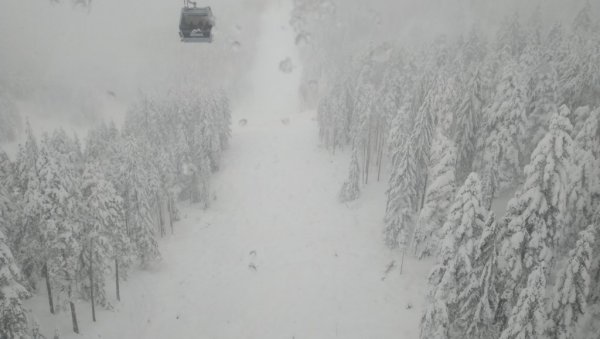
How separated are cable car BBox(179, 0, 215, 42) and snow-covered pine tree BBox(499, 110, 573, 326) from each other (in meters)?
14.3

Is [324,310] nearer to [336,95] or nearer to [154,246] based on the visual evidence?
[154,246]

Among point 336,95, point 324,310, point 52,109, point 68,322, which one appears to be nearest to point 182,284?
point 68,322

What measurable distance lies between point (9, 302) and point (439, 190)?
79.6 ft

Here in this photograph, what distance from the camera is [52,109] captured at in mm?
99625

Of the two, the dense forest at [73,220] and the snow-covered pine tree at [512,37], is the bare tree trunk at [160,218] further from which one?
the snow-covered pine tree at [512,37]

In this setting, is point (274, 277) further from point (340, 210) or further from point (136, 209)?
point (136, 209)

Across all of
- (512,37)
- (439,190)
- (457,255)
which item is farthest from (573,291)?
(512,37)

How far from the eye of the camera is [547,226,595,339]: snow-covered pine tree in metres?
14.1

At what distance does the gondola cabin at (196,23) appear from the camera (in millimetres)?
14422

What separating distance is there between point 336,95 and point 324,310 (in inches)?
1539

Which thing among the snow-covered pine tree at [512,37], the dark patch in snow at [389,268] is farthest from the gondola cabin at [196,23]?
the snow-covered pine tree at [512,37]

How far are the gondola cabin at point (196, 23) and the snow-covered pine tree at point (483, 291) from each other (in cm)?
1439

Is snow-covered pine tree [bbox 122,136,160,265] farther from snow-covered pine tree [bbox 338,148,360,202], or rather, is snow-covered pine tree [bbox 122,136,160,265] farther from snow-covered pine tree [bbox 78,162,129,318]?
snow-covered pine tree [bbox 338,148,360,202]

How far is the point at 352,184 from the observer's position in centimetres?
4284
